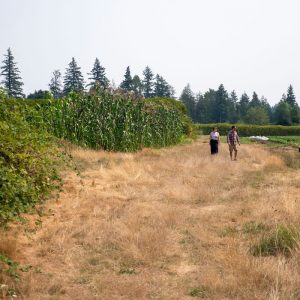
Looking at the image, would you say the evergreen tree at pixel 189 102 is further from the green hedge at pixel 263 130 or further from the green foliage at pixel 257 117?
the green hedge at pixel 263 130

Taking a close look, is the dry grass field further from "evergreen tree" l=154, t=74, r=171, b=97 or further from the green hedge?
"evergreen tree" l=154, t=74, r=171, b=97

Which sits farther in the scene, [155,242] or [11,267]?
[155,242]

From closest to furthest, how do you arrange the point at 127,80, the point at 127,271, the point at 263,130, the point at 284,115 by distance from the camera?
the point at 127,271, the point at 263,130, the point at 284,115, the point at 127,80

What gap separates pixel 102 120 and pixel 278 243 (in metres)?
12.0

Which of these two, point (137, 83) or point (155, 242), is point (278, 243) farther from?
point (137, 83)

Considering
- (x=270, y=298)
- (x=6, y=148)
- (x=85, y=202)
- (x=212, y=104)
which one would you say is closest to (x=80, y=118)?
(x=85, y=202)

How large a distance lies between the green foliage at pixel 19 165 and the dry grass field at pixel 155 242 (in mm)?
718

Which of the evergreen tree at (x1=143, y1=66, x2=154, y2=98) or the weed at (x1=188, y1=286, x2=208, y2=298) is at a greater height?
the evergreen tree at (x1=143, y1=66, x2=154, y2=98)

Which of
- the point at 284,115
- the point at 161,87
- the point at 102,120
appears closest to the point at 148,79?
the point at 161,87

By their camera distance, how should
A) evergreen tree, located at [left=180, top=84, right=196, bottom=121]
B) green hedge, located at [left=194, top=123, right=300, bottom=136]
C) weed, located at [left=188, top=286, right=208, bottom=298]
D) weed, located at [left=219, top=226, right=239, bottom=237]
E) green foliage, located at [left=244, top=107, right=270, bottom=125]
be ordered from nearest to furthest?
weed, located at [left=188, top=286, right=208, bottom=298], weed, located at [left=219, top=226, right=239, bottom=237], green hedge, located at [left=194, top=123, right=300, bottom=136], green foliage, located at [left=244, top=107, right=270, bottom=125], evergreen tree, located at [left=180, top=84, right=196, bottom=121]

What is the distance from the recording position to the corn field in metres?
15.4

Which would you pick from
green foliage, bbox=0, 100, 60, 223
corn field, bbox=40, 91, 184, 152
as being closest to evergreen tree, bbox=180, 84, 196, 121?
corn field, bbox=40, 91, 184, 152

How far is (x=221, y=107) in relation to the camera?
94.1 m

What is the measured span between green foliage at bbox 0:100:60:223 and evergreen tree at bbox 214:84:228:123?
90604 millimetres
